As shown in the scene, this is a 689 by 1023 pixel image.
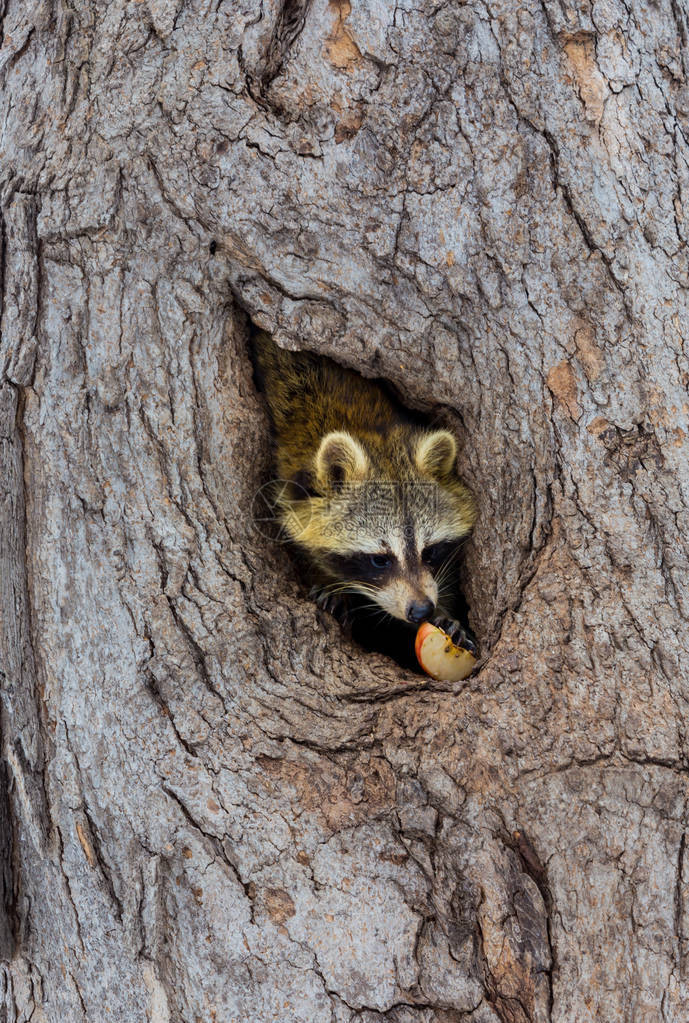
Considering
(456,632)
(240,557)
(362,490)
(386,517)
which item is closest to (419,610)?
(456,632)

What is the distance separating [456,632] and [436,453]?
3.14 ft

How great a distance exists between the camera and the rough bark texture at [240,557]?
3.11 meters

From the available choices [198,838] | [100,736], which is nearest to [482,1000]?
[198,838]

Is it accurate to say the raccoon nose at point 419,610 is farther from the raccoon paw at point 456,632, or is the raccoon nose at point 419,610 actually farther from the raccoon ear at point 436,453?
the raccoon ear at point 436,453

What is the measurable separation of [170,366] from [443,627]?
2.01 meters

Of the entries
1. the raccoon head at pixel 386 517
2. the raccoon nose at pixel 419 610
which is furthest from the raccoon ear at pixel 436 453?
the raccoon nose at pixel 419 610

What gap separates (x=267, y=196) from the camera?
11.1 feet

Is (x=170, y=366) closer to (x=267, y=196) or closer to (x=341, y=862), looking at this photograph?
(x=267, y=196)

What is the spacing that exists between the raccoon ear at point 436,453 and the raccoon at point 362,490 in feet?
0.05

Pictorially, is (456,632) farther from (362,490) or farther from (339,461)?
(339,461)

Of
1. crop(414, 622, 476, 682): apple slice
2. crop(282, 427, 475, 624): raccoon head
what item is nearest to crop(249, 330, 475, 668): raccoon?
crop(282, 427, 475, 624): raccoon head

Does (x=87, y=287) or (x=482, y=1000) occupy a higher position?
(x=87, y=287)

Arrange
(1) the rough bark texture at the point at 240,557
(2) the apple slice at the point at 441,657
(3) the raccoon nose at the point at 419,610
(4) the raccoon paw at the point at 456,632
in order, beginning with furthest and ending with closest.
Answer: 1. (4) the raccoon paw at the point at 456,632
2. (3) the raccoon nose at the point at 419,610
3. (2) the apple slice at the point at 441,657
4. (1) the rough bark texture at the point at 240,557

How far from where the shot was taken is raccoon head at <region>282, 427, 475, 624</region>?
4535mm
